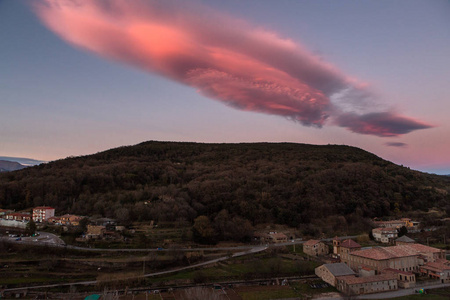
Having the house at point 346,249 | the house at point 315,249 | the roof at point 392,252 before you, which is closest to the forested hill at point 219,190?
the house at point 315,249

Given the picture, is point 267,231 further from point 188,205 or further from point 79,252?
point 79,252

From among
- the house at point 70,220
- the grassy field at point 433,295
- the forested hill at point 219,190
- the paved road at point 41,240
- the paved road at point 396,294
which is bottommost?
the paved road at point 396,294

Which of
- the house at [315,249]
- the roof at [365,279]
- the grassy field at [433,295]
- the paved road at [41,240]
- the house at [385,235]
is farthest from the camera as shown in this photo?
the house at [385,235]

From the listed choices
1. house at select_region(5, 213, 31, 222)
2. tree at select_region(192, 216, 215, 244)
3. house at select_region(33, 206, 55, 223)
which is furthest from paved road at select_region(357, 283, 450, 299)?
house at select_region(5, 213, 31, 222)

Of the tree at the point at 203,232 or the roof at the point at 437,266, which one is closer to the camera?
the roof at the point at 437,266

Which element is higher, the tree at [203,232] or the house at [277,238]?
the tree at [203,232]

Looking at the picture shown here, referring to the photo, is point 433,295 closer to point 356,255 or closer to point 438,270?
point 438,270

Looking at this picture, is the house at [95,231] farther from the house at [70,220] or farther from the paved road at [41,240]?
the house at [70,220]
